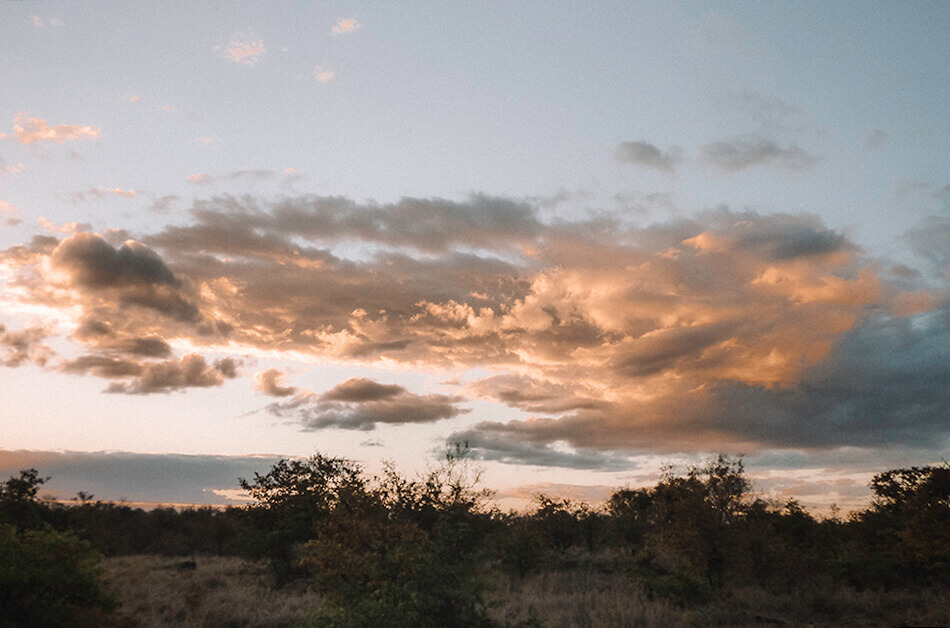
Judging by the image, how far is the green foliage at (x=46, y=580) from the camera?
42.0ft

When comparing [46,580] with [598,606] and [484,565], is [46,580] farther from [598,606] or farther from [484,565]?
[598,606]

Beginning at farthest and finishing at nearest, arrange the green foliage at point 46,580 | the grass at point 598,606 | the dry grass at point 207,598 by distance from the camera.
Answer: the dry grass at point 207,598 → the grass at point 598,606 → the green foliage at point 46,580

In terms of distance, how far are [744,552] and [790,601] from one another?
2.89 m

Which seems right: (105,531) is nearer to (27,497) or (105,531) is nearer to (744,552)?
(27,497)

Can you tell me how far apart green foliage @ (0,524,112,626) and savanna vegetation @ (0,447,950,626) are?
35mm

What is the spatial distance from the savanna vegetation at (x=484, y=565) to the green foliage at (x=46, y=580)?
0.04m

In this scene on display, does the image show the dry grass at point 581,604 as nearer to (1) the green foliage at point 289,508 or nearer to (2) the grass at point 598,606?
(2) the grass at point 598,606

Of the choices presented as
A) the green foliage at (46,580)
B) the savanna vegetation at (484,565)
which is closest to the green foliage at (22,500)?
the savanna vegetation at (484,565)

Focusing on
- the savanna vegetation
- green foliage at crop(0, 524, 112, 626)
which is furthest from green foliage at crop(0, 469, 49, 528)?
green foliage at crop(0, 524, 112, 626)

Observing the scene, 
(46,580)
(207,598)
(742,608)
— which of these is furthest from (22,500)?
(742,608)

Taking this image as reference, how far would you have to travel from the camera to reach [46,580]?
517 inches

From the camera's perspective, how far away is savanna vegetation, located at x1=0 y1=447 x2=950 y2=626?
14.2 metres

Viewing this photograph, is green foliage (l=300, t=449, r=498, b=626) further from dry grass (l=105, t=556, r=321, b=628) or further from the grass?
dry grass (l=105, t=556, r=321, b=628)

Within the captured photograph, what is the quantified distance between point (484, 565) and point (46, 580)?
403 inches
